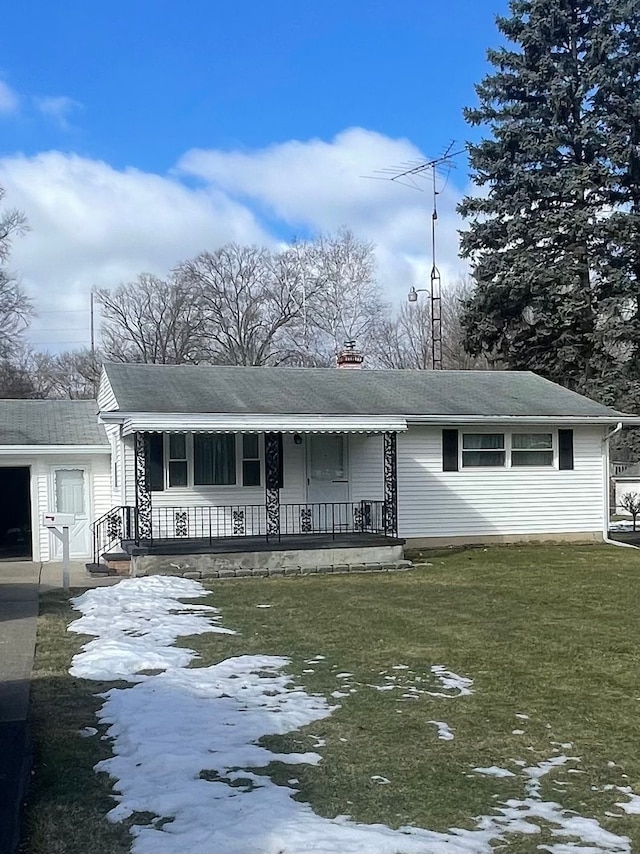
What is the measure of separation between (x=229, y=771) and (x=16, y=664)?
3.78m

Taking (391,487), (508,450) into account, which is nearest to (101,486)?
(391,487)

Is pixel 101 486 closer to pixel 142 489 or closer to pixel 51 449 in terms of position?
pixel 51 449

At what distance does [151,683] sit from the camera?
722 cm

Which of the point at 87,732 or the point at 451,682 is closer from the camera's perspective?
the point at 87,732

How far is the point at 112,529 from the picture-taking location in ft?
54.5

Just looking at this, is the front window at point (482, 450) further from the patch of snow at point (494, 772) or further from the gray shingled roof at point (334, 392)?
the patch of snow at point (494, 772)

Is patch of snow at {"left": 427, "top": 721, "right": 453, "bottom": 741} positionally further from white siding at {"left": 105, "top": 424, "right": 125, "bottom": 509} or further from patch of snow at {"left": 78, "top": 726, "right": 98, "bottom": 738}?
white siding at {"left": 105, "top": 424, "right": 125, "bottom": 509}

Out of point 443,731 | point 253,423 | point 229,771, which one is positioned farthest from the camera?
point 253,423

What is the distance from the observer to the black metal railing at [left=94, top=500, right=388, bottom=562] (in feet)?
52.5

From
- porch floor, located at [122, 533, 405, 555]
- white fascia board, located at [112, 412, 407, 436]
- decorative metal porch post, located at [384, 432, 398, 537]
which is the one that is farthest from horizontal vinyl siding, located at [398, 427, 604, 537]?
porch floor, located at [122, 533, 405, 555]

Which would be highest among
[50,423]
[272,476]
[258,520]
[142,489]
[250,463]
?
[50,423]

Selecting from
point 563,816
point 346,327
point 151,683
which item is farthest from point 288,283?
point 563,816

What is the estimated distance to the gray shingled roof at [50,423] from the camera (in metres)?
17.1

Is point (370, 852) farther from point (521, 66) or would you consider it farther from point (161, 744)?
point (521, 66)
